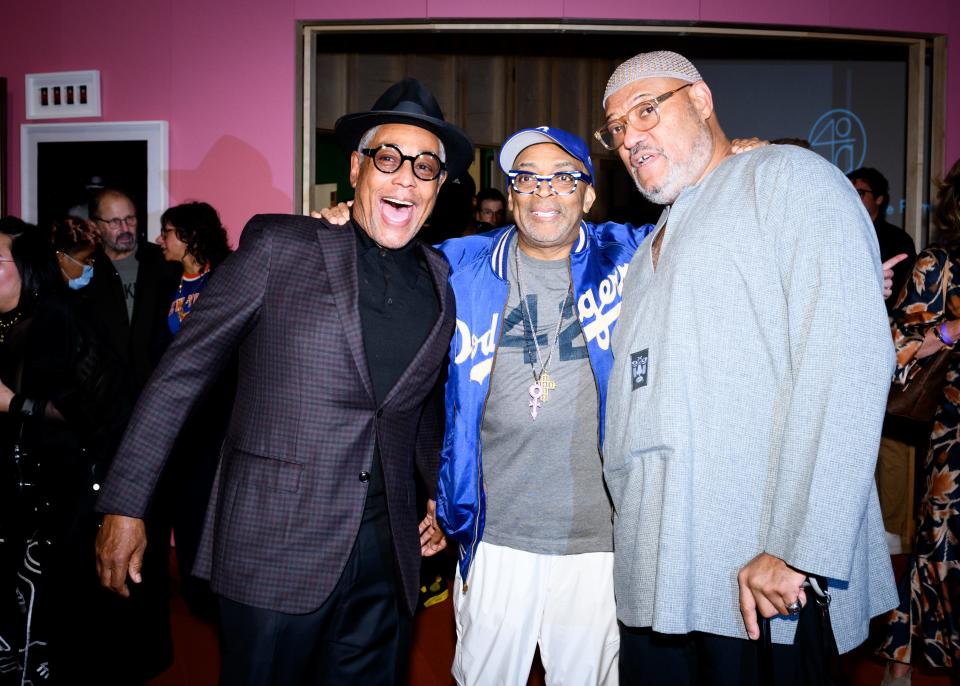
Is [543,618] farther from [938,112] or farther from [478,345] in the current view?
[938,112]

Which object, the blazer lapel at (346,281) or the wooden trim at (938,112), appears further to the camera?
the wooden trim at (938,112)

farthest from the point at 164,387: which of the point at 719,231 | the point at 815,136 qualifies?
the point at 815,136

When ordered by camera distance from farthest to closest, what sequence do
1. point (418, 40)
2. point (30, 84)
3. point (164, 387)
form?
1. point (418, 40)
2. point (30, 84)
3. point (164, 387)

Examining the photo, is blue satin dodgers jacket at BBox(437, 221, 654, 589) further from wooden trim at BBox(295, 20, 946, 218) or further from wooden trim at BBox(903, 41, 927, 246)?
wooden trim at BBox(903, 41, 927, 246)

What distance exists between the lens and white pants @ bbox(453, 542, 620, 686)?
91.7 inches

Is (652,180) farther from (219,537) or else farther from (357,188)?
(219,537)

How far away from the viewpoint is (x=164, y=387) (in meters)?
1.76

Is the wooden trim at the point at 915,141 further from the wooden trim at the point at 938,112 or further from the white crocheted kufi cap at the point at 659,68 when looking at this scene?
the white crocheted kufi cap at the point at 659,68

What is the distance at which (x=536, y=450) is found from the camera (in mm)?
2332

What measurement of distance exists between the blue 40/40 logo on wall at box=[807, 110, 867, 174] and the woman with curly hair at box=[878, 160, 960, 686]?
3059 millimetres

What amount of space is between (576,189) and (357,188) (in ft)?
2.34

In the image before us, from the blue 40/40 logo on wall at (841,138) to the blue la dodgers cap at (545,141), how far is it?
3.71 meters

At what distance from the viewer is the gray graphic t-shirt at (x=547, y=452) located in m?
2.31

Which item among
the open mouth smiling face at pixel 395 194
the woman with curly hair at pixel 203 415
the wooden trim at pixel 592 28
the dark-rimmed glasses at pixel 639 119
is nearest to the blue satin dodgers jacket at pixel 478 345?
the open mouth smiling face at pixel 395 194
